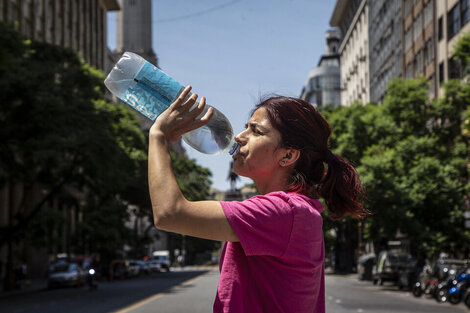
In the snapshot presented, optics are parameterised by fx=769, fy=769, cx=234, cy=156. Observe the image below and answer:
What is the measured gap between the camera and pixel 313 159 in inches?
104

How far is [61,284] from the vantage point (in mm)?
40031

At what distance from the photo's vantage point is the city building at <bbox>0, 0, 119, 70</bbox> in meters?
49.2

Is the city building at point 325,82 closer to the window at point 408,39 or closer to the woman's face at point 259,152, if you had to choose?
the window at point 408,39

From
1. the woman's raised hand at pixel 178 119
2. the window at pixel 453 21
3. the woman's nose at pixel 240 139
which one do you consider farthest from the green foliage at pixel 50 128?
the woman's raised hand at pixel 178 119

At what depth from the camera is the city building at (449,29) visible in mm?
42719

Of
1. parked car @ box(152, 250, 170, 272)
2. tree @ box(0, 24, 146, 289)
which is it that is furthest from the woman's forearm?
parked car @ box(152, 250, 170, 272)

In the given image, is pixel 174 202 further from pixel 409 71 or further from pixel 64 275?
pixel 409 71

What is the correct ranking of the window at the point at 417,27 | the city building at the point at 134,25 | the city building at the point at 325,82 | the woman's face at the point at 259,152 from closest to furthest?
the woman's face at the point at 259,152 → the window at the point at 417,27 → the city building at the point at 134,25 → the city building at the point at 325,82

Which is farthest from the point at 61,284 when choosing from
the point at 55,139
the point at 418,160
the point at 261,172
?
the point at 261,172

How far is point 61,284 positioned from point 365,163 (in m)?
16.8

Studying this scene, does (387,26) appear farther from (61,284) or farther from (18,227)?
(18,227)

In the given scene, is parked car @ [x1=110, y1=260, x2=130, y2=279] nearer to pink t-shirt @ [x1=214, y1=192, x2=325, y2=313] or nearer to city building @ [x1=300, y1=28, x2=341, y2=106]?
pink t-shirt @ [x1=214, y1=192, x2=325, y2=313]

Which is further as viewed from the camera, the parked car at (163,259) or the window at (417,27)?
the parked car at (163,259)

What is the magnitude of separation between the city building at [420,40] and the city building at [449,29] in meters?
0.69
